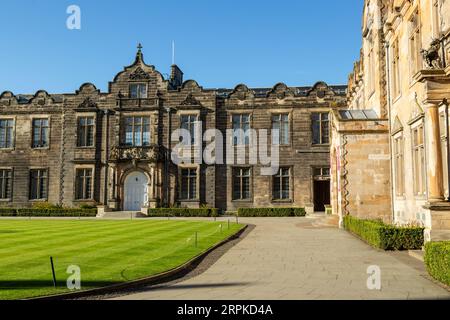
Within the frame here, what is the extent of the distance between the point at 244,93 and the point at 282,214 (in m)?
11.8

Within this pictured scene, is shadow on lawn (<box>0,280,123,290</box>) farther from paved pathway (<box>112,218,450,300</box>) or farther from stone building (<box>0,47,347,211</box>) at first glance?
stone building (<box>0,47,347,211</box>)

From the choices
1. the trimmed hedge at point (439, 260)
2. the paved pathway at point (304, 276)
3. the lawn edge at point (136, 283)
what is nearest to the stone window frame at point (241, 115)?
the paved pathway at point (304, 276)

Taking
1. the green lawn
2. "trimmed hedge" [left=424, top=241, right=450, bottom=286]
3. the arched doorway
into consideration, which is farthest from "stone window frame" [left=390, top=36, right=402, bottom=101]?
the arched doorway

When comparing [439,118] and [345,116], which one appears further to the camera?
[345,116]

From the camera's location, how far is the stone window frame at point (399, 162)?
1972cm

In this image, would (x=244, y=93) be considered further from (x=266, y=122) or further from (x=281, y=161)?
(x=281, y=161)

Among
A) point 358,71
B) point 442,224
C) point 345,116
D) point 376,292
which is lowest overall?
point 376,292

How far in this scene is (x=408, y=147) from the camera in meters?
18.4

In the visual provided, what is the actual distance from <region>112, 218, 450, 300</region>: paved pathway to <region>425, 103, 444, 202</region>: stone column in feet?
7.23

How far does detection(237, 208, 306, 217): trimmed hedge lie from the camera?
36.7 m

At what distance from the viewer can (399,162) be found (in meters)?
20.3

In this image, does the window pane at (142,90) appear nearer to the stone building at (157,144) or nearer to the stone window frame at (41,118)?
the stone building at (157,144)

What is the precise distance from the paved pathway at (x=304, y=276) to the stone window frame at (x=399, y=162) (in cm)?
470

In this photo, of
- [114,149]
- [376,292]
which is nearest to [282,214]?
[114,149]
